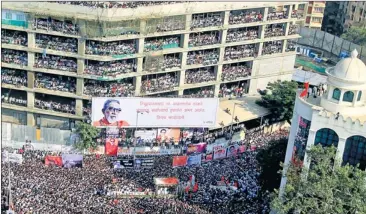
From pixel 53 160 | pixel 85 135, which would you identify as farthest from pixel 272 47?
pixel 53 160

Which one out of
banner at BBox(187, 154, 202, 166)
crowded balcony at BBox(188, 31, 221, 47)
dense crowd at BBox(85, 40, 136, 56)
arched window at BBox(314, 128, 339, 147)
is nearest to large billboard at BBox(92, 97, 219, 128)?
dense crowd at BBox(85, 40, 136, 56)

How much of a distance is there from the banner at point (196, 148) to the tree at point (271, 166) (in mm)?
9828

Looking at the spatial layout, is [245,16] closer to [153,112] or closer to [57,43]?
[153,112]

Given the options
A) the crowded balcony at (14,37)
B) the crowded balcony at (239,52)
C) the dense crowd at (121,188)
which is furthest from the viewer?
the crowded balcony at (239,52)

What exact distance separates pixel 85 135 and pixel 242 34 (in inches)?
898

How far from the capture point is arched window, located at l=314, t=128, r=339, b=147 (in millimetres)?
47188

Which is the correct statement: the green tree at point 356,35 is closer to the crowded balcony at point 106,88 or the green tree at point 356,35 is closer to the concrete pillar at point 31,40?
the crowded balcony at point 106,88

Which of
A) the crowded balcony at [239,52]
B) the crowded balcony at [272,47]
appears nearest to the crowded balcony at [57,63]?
the crowded balcony at [239,52]

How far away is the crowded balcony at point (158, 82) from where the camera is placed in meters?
A: 67.8

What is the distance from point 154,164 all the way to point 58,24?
16847mm

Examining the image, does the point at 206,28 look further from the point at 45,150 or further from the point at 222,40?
the point at 45,150

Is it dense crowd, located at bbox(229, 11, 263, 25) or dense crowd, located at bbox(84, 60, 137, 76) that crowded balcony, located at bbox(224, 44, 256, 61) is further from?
dense crowd, located at bbox(84, 60, 137, 76)

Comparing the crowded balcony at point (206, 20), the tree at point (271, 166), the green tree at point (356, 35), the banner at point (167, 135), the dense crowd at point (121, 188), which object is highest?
the crowded balcony at point (206, 20)

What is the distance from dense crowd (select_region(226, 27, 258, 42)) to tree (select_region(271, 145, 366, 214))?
95.8 ft
